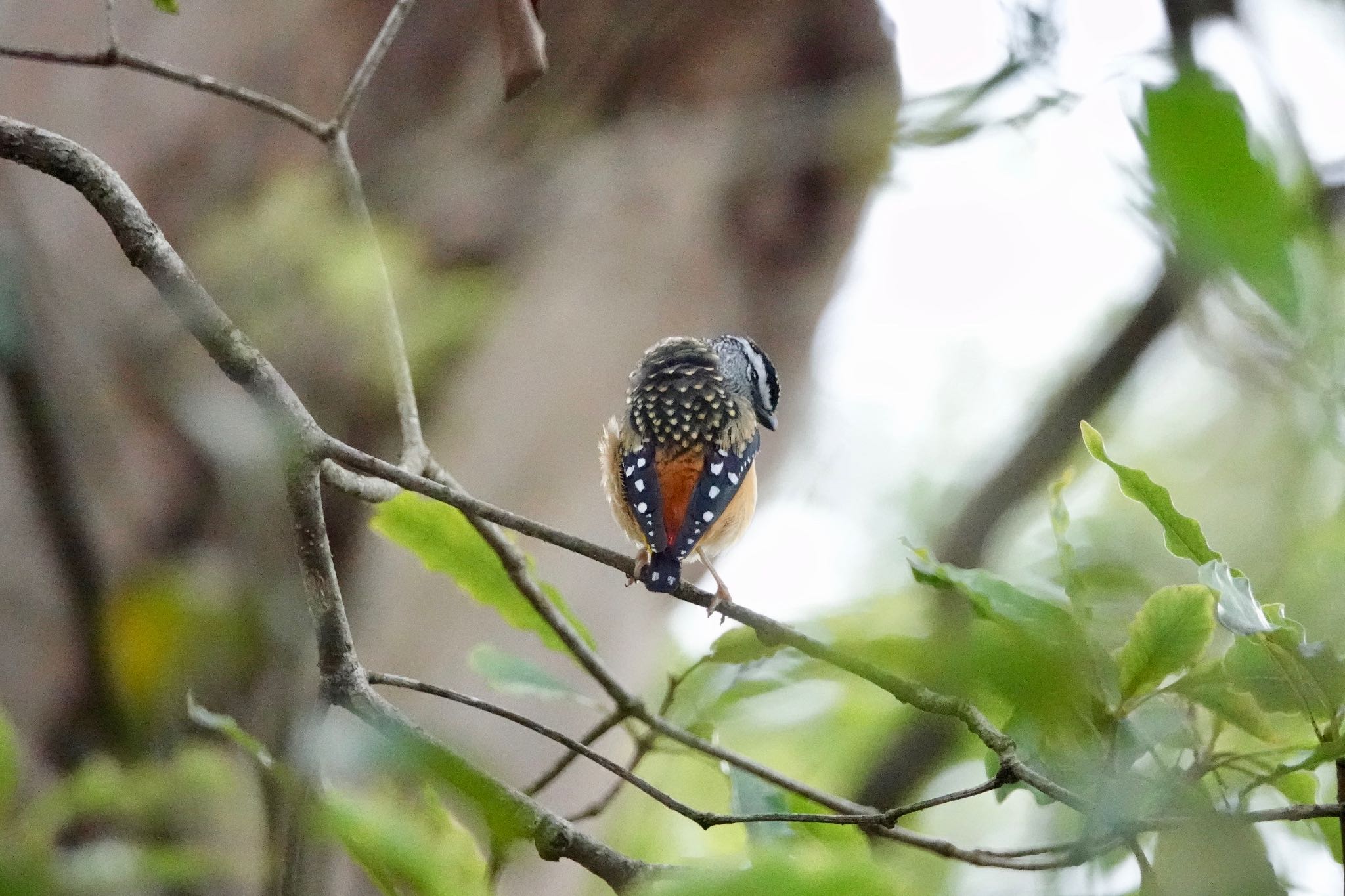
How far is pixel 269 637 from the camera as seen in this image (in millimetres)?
1183

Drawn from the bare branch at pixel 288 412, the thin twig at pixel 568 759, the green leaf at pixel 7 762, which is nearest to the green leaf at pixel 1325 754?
the bare branch at pixel 288 412

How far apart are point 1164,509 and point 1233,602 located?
162 millimetres

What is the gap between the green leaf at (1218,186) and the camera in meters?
0.69

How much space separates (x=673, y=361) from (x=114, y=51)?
134 centimetres

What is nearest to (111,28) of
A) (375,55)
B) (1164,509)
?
A: (375,55)

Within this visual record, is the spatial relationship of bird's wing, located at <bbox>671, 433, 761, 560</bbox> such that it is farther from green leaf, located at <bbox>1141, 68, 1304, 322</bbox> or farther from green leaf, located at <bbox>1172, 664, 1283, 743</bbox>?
green leaf, located at <bbox>1141, 68, 1304, 322</bbox>

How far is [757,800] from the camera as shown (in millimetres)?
1610

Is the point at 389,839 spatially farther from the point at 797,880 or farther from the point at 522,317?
the point at 522,317

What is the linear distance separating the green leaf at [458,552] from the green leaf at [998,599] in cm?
56

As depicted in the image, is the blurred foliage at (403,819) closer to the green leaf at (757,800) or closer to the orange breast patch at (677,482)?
the green leaf at (757,800)

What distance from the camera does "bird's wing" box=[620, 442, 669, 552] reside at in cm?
209

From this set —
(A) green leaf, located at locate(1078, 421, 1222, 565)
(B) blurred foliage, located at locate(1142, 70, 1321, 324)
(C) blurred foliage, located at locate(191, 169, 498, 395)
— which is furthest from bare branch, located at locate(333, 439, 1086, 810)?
(C) blurred foliage, located at locate(191, 169, 498, 395)

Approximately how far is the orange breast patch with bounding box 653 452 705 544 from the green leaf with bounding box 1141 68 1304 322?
148cm

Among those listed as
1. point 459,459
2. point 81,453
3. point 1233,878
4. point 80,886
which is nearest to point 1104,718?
point 1233,878
